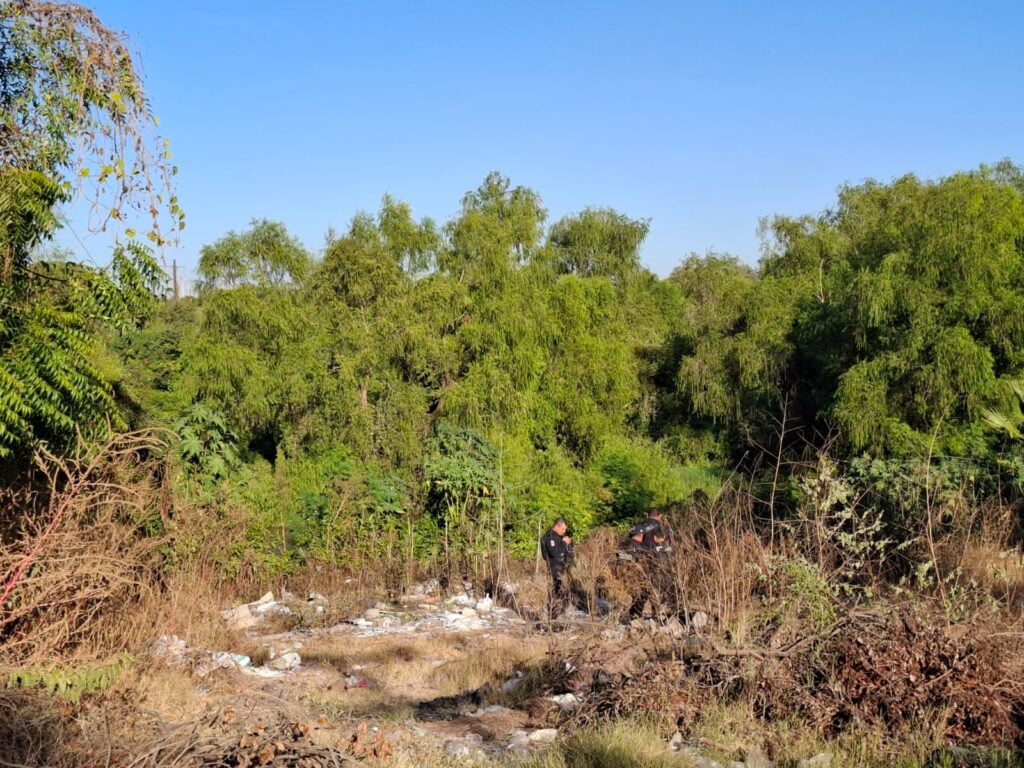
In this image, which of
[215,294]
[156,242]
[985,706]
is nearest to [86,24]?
[156,242]

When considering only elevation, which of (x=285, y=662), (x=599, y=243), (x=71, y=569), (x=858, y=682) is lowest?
(x=285, y=662)

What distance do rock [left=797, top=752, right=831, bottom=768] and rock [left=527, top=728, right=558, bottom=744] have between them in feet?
6.09

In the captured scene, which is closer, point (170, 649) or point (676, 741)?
point (676, 741)

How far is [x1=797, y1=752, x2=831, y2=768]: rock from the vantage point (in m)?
5.72

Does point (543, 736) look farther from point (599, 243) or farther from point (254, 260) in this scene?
point (599, 243)

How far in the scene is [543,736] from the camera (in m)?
6.93

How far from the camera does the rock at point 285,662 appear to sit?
33.5 feet

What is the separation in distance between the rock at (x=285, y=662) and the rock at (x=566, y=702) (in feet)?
12.2

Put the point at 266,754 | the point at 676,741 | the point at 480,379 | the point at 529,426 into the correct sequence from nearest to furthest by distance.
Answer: the point at 266,754, the point at 676,741, the point at 480,379, the point at 529,426

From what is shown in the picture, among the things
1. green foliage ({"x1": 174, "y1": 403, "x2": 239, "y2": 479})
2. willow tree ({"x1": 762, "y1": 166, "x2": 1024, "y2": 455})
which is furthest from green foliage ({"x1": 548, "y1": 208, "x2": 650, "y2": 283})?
green foliage ({"x1": 174, "y1": 403, "x2": 239, "y2": 479})

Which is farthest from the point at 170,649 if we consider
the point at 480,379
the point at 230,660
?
the point at 480,379

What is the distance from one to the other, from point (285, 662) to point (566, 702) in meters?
4.15

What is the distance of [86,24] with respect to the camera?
25.2 ft

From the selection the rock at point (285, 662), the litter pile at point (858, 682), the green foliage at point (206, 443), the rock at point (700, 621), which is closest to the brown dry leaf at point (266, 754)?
the litter pile at point (858, 682)
